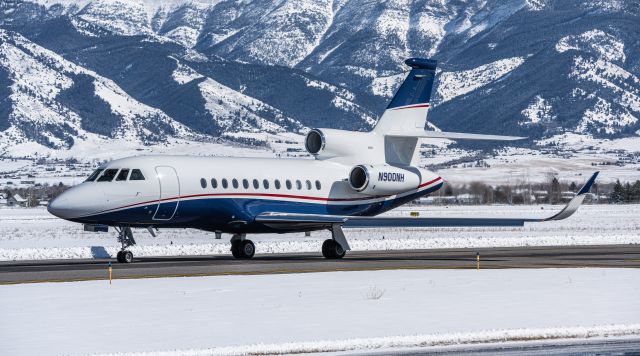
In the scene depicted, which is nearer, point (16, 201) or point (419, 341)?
point (419, 341)

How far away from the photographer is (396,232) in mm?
70688

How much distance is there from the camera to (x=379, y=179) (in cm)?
4672

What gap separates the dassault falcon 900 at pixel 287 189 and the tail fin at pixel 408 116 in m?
0.04

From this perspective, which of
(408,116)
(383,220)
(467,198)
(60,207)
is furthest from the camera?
A: (467,198)

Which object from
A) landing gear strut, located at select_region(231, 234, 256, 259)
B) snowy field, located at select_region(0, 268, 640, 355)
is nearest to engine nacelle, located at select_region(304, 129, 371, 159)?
landing gear strut, located at select_region(231, 234, 256, 259)

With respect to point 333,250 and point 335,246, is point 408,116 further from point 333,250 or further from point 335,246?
point 333,250

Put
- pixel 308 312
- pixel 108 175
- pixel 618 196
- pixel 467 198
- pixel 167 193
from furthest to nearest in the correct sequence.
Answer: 1. pixel 467 198
2. pixel 618 196
3. pixel 167 193
4. pixel 108 175
5. pixel 308 312

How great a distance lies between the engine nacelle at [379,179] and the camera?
4647 cm

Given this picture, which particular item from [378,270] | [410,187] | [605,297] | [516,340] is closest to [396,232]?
[410,187]

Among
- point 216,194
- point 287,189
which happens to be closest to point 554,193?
point 287,189

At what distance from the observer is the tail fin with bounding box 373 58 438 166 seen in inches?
1922

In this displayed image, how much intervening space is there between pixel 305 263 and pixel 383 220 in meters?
3.24

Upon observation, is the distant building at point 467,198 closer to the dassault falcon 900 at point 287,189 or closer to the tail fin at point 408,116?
the tail fin at point 408,116

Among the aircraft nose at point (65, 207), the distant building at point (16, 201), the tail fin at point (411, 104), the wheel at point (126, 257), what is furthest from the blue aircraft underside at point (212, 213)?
the distant building at point (16, 201)
